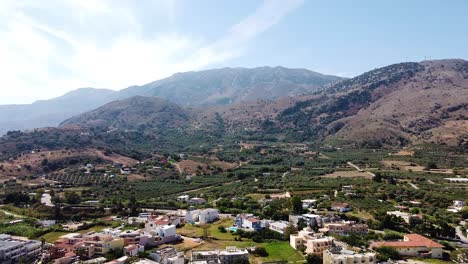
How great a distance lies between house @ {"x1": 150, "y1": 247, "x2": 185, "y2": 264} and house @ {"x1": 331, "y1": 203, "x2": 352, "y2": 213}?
28520mm

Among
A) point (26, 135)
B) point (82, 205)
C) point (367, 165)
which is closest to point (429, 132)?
point (367, 165)

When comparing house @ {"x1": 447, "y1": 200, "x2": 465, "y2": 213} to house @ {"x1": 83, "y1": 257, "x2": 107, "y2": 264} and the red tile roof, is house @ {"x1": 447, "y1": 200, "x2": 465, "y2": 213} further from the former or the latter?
house @ {"x1": 83, "y1": 257, "x2": 107, "y2": 264}

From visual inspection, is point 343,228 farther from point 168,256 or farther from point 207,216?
point 168,256

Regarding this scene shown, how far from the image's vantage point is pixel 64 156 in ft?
393

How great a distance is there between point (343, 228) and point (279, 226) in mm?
7783

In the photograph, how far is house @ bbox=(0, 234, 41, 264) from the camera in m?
46.2

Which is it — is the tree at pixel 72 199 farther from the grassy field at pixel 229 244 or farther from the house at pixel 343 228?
the house at pixel 343 228

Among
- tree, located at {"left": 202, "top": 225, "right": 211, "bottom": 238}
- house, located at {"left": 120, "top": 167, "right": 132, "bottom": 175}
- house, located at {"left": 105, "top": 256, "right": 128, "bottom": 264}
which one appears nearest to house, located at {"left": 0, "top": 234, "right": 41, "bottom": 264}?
house, located at {"left": 105, "top": 256, "right": 128, "bottom": 264}

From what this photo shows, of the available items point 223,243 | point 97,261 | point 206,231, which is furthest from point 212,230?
point 97,261

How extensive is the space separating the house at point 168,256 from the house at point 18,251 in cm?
1411

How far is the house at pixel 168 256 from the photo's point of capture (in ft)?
136

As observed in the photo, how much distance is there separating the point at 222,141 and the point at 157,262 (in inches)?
5259

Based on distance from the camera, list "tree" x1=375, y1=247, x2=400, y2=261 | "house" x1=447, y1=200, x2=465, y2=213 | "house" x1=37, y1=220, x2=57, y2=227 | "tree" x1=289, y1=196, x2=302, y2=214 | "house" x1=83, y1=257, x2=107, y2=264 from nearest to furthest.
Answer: "house" x1=83, y1=257, x2=107, y2=264, "tree" x1=375, y1=247, x2=400, y2=261, "house" x1=37, y1=220, x2=57, y2=227, "tree" x1=289, y1=196, x2=302, y2=214, "house" x1=447, y1=200, x2=465, y2=213

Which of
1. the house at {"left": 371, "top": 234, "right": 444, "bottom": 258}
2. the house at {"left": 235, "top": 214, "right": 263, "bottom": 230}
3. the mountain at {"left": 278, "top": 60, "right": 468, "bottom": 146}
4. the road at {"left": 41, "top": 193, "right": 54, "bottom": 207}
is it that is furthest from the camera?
the mountain at {"left": 278, "top": 60, "right": 468, "bottom": 146}
